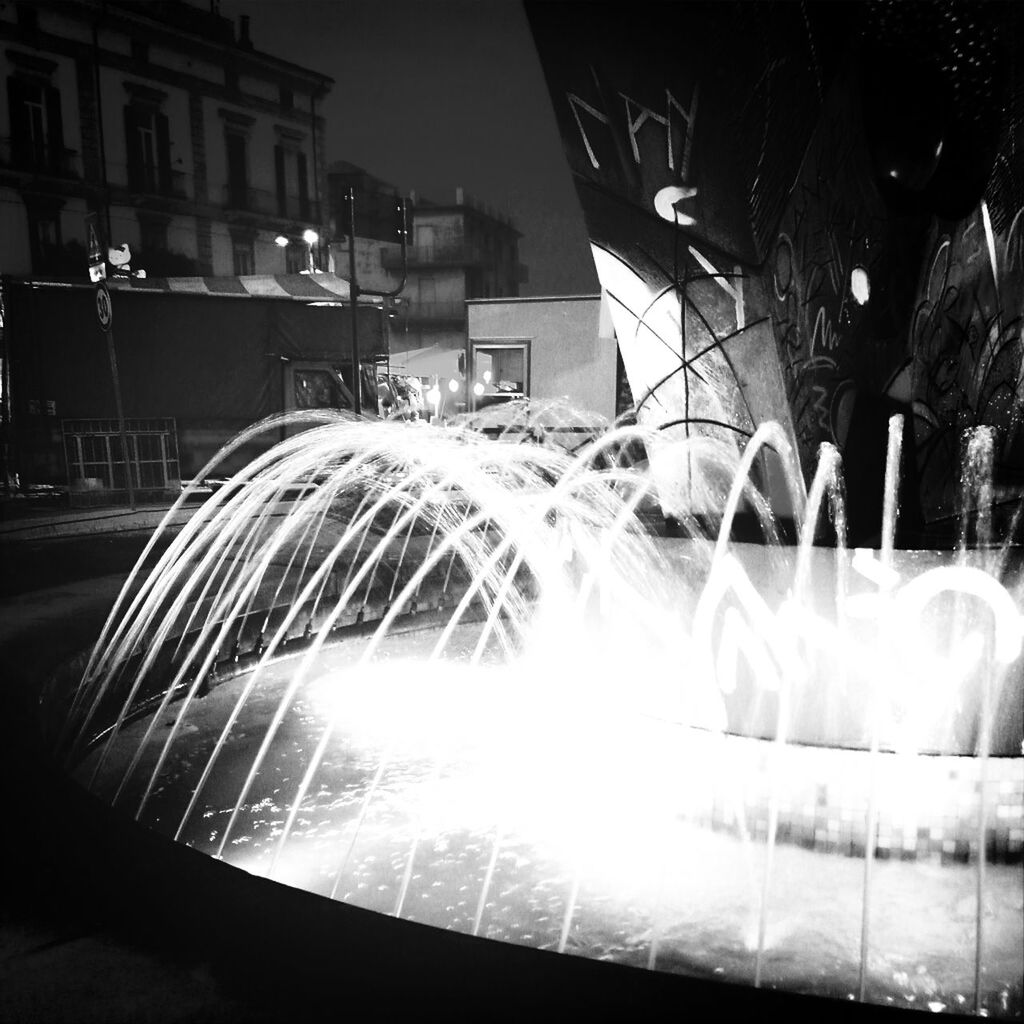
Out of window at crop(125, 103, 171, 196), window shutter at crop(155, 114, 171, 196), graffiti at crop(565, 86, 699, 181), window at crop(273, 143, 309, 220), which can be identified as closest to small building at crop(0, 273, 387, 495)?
graffiti at crop(565, 86, 699, 181)

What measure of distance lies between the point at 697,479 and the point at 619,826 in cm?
406

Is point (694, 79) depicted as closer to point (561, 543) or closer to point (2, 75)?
point (561, 543)

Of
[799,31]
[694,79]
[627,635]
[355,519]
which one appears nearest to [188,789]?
[627,635]

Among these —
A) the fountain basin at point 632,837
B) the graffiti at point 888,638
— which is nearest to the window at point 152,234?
the fountain basin at point 632,837

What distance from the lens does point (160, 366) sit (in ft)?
75.9

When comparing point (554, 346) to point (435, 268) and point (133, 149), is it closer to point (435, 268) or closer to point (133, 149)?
point (133, 149)

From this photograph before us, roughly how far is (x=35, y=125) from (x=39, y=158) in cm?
154

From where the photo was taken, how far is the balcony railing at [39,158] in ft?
108

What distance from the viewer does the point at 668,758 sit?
5336 millimetres

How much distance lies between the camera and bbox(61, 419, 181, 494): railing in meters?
17.4

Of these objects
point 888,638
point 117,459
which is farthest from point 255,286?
point 888,638

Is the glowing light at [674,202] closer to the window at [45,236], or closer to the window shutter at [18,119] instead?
the window at [45,236]

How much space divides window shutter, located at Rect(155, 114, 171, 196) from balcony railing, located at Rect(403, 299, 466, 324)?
2760 centimetres

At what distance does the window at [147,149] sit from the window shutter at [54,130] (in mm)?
3027
